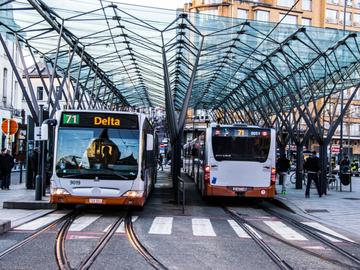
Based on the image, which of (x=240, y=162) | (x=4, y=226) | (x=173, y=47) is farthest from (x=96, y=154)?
(x=173, y=47)

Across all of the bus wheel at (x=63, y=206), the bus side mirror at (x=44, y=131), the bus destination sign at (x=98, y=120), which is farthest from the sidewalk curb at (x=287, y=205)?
the bus side mirror at (x=44, y=131)

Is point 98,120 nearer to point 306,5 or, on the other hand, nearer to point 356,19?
point 306,5

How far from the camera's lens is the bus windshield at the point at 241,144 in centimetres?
2205

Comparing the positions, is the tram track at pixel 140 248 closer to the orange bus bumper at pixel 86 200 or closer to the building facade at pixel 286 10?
the orange bus bumper at pixel 86 200

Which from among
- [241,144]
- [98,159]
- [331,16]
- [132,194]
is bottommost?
[132,194]

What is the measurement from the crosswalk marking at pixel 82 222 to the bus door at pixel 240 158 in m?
6.29

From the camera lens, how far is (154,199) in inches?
970

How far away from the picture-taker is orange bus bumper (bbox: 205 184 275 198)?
856 inches

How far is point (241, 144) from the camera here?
22.2 metres

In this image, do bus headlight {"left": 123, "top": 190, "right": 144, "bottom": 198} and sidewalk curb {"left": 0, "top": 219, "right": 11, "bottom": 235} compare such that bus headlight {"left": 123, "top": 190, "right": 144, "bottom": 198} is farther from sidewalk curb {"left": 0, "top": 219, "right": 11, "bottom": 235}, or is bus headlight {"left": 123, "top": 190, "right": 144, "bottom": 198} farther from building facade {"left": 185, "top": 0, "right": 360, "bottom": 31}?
building facade {"left": 185, "top": 0, "right": 360, "bottom": 31}

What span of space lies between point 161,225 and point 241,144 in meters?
7.74

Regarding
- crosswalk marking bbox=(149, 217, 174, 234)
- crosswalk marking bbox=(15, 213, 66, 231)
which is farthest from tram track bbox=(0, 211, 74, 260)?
crosswalk marking bbox=(149, 217, 174, 234)

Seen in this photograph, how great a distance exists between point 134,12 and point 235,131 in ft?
22.3

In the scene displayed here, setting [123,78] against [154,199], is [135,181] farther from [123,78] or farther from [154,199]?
[123,78]
